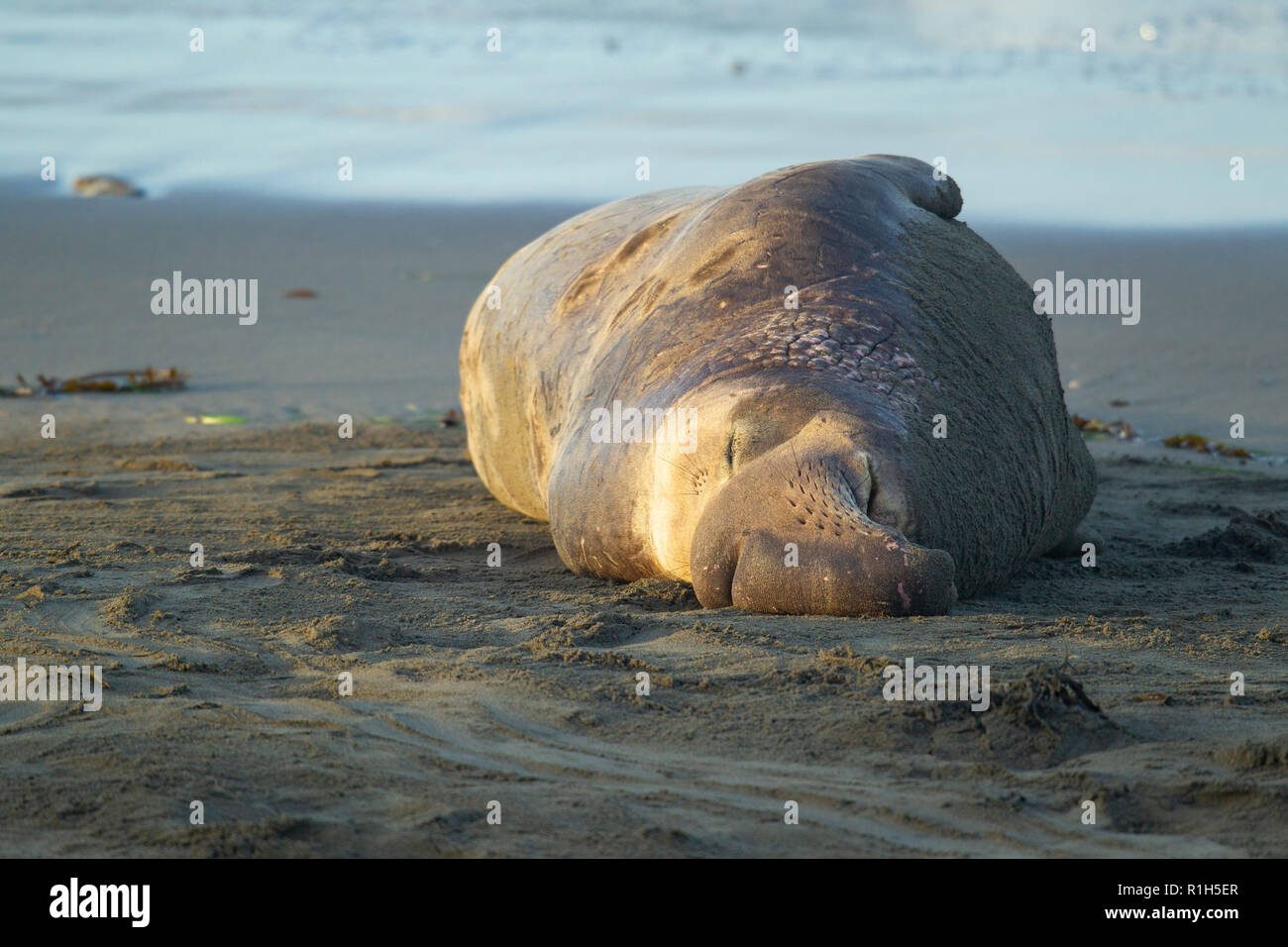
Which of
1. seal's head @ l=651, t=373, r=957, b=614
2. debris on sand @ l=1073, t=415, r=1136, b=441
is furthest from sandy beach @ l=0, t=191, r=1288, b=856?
debris on sand @ l=1073, t=415, r=1136, b=441

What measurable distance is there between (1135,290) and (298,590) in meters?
8.34

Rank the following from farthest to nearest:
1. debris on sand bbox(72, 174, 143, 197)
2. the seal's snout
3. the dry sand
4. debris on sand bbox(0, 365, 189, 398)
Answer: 1. debris on sand bbox(72, 174, 143, 197)
2. debris on sand bbox(0, 365, 189, 398)
3. the seal's snout
4. the dry sand

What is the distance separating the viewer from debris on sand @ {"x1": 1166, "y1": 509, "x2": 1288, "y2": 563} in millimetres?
5129

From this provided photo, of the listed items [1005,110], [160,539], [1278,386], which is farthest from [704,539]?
[1005,110]

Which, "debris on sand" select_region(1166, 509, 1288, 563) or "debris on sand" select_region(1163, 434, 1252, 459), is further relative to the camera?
"debris on sand" select_region(1163, 434, 1252, 459)

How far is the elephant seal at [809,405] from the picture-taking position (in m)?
3.84

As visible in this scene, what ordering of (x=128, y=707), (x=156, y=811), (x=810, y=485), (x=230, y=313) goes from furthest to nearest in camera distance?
(x=230, y=313), (x=810, y=485), (x=128, y=707), (x=156, y=811)

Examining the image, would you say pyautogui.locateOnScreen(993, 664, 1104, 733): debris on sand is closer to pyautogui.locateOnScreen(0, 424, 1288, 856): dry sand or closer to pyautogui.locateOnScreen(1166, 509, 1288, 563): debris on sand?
pyautogui.locateOnScreen(0, 424, 1288, 856): dry sand

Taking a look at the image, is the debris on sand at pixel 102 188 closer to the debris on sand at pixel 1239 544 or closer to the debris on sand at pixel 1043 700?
the debris on sand at pixel 1239 544

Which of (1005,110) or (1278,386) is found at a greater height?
(1005,110)

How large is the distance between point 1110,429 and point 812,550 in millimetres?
Answer: 4961

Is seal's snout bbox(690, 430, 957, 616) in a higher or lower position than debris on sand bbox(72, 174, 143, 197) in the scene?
lower

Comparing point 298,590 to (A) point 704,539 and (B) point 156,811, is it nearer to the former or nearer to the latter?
(A) point 704,539
